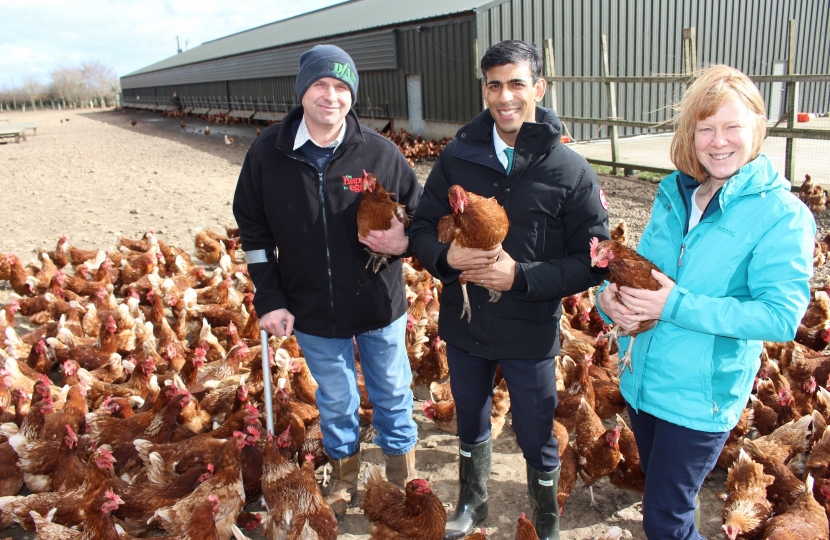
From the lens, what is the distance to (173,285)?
22.1 feet

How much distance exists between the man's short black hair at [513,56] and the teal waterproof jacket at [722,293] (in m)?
0.78

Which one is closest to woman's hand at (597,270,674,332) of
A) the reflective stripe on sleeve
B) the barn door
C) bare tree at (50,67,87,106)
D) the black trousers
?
the black trousers

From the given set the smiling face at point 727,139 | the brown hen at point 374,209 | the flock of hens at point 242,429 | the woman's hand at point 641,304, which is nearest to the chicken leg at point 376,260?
the brown hen at point 374,209

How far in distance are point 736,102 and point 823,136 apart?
759 cm

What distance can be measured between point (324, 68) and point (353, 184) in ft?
1.93

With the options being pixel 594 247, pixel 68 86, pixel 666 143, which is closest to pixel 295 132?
pixel 594 247

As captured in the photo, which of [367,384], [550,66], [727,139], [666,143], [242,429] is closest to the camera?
[727,139]

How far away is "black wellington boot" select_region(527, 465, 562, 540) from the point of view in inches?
111

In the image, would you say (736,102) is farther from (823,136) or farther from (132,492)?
(823,136)

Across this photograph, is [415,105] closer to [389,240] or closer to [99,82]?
[389,240]

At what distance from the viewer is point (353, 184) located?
2.97 m

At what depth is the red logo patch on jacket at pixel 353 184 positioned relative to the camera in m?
2.97

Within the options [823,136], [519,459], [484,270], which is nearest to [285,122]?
[484,270]

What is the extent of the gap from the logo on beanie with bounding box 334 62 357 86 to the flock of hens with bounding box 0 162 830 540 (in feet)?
1.74
